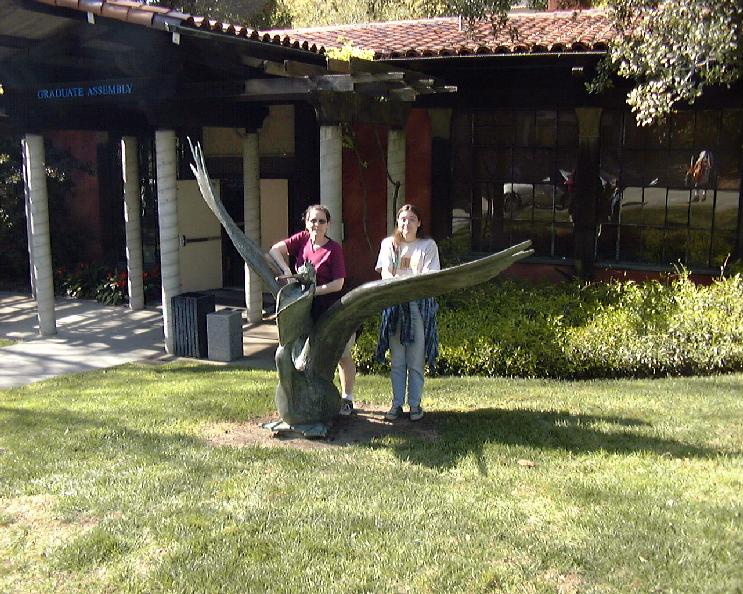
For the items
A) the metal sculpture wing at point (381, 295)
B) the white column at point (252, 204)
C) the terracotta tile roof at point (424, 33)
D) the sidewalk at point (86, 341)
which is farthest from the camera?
the white column at point (252, 204)

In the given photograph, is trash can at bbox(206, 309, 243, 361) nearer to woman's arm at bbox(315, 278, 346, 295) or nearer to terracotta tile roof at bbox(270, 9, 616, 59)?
terracotta tile roof at bbox(270, 9, 616, 59)

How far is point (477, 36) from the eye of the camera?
11055 mm

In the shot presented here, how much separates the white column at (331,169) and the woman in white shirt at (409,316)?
2810 mm

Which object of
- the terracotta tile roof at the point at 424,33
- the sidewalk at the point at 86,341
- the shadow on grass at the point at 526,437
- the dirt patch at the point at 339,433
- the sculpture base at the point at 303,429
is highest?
the terracotta tile roof at the point at 424,33

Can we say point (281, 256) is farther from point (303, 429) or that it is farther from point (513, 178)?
point (513, 178)

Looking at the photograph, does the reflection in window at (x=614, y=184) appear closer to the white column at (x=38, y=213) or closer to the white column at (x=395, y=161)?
the white column at (x=395, y=161)

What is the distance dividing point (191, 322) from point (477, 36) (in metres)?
5.56

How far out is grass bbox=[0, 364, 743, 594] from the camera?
149 inches

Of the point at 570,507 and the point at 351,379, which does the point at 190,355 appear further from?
the point at 570,507

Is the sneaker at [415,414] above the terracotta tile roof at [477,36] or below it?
below

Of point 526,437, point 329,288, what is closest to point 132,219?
point 329,288

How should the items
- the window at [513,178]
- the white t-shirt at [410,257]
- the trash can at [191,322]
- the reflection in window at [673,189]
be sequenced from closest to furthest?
the white t-shirt at [410,257]
the trash can at [191,322]
the reflection in window at [673,189]
the window at [513,178]

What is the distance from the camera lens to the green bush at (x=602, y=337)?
25.9 ft

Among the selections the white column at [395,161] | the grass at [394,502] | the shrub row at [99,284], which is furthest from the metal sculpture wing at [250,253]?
the shrub row at [99,284]
